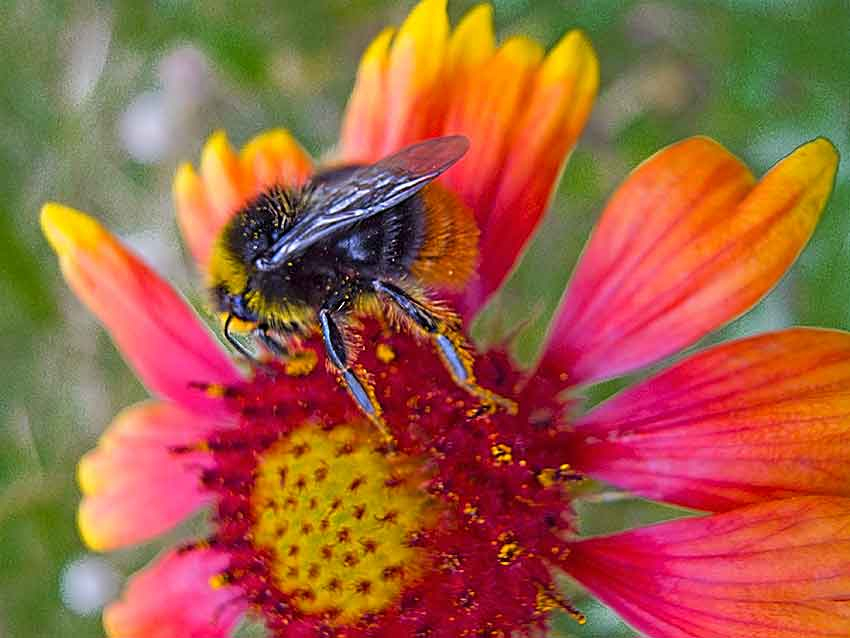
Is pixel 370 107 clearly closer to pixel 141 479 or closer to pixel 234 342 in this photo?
pixel 234 342

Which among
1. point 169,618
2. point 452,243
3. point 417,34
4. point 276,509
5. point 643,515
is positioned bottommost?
point 643,515

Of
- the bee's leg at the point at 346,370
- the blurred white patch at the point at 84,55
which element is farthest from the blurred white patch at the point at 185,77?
the bee's leg at the point at 346,370

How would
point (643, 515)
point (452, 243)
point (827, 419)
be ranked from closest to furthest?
point (827, 419), point (452, 243), point (643, 515)

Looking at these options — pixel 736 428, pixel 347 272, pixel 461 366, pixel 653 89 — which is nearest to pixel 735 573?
pixel 736 428

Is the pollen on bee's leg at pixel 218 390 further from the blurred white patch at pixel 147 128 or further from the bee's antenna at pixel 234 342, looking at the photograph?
the blurred white patch at pixel 147 128

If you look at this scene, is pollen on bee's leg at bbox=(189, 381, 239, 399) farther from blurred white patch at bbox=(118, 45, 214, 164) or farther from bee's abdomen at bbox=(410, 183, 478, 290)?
blurred white patch at bbox=(118, 45, 214, 164)

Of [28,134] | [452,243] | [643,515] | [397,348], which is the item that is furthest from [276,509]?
[28,134]

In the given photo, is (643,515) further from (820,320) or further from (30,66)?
(30,66)
